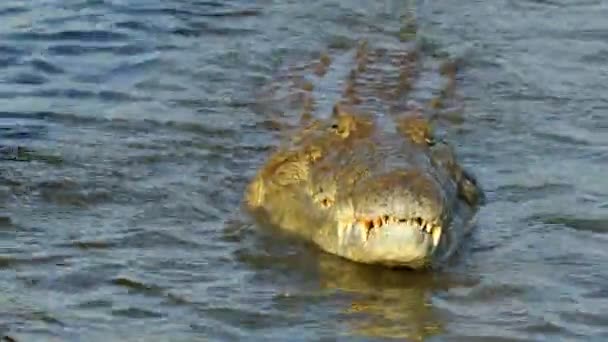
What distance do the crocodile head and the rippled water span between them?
4.6 inches

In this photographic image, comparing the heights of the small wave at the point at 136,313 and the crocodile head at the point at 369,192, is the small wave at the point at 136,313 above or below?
below

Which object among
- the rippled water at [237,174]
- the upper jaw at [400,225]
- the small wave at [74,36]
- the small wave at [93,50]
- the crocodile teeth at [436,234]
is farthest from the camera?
the small wave at [74,36]

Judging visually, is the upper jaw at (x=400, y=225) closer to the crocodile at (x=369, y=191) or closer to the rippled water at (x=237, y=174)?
the crocodile at (x=369, y=191)

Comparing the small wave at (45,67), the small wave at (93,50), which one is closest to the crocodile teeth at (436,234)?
the small wave at (45,67)

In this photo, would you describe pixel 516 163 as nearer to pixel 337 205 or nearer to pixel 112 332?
pixel 337 205

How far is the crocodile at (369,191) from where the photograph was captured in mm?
6402

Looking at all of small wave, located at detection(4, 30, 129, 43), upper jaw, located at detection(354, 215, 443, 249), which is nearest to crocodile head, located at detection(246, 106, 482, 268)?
upper jaw, located at detection(354, 215, 443, 249)

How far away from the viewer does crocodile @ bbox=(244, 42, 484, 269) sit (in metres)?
6.40

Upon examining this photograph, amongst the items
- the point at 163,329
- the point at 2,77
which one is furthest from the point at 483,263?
the point at 2,77

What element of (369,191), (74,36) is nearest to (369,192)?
(369,191)

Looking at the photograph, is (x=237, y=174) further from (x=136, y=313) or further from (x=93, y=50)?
(x=93, y=50)

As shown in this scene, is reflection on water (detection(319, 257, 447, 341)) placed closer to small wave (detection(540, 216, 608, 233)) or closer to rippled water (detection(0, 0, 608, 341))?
rippled water (detection(0, 0, 608, 341))

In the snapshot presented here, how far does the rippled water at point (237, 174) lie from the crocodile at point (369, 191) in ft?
0.37

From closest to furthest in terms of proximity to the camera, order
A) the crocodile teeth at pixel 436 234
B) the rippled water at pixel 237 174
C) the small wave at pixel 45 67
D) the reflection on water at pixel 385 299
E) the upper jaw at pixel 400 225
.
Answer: the reflection on water at pixel 385 299, the rippled water at pixel 237 174, the upper jaw at pixel 400 225, the crocodile teeth at pixel 436 234, the small wave at pixel 45 67
